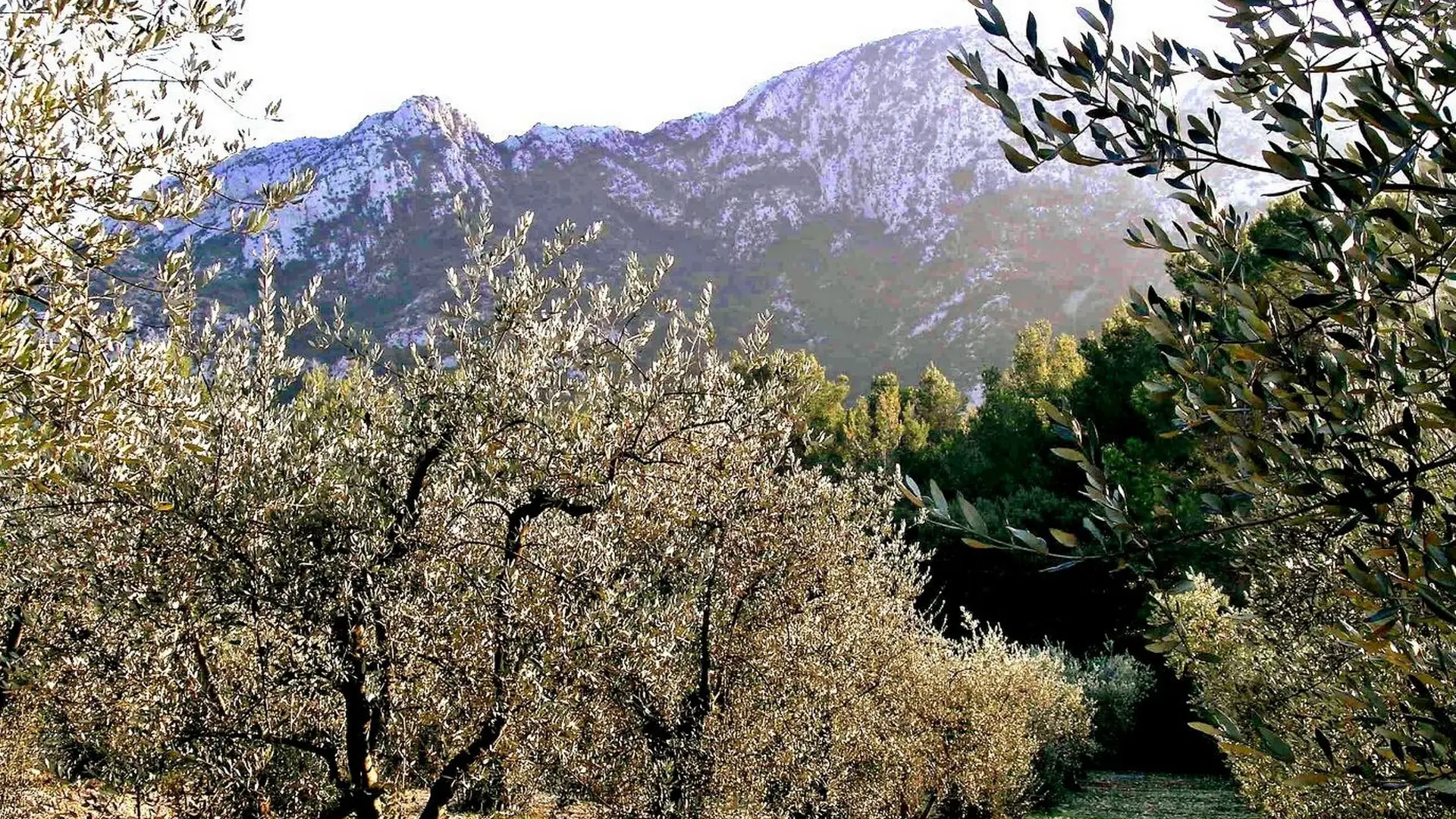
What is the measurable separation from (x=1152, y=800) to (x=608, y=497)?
24.9 m

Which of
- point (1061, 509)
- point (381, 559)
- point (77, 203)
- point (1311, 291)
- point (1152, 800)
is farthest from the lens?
point (1061, 509)

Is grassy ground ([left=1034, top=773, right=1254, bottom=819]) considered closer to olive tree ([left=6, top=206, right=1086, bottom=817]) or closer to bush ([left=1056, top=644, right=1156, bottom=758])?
bush ([left=1056, top=644, right=1156, bottom=758])

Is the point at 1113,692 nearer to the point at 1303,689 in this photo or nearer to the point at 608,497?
the point at 1303,689

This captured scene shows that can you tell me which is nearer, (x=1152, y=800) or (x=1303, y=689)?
(x=1303, y=689)

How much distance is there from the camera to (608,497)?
26.1ft

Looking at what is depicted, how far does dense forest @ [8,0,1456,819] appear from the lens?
259 cm

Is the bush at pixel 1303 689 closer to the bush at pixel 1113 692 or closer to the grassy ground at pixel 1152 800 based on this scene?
the grassy ground at pixel 1152 800

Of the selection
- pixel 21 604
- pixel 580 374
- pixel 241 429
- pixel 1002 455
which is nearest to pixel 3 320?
pixel 241 429

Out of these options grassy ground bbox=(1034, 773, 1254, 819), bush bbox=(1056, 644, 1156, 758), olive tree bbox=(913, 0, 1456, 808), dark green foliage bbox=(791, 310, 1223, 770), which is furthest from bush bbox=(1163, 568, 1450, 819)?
bush bbox=(1056, 644, 1156, 758)

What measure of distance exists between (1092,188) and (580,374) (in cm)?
21280

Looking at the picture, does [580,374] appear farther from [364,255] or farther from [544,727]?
[364,255]

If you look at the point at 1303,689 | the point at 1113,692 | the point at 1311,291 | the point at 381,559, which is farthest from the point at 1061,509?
the point at 1311,291

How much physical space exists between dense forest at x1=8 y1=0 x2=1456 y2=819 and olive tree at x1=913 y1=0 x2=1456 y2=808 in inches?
0.7

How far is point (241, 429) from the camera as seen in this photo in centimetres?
686
